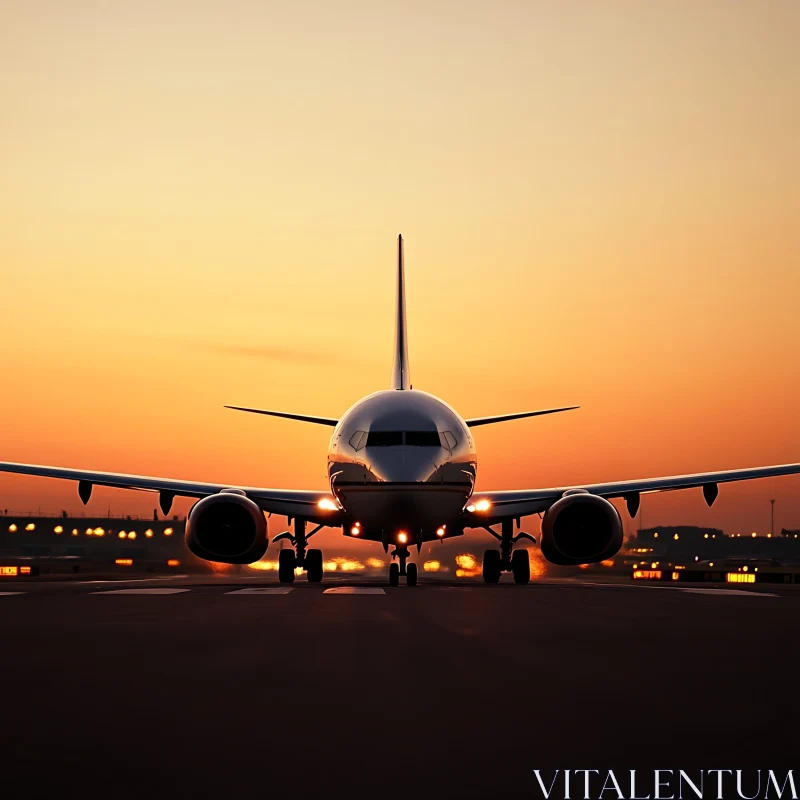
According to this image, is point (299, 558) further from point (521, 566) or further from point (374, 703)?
point (374, 703)

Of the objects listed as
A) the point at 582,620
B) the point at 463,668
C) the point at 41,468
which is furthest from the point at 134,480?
the point at 463,668

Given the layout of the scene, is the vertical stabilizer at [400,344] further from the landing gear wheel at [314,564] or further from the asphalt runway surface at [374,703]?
the asphalt runway surface at [374,703]

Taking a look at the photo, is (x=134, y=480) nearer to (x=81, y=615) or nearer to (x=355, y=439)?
(x=355, y=439)

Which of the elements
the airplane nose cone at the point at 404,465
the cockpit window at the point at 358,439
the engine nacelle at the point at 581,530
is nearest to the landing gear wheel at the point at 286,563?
the cockpit window at the point at 358,439

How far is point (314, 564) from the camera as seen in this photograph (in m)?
38.8

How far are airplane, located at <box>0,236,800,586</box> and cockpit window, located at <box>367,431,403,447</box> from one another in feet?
0.09

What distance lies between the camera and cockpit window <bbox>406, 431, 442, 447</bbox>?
32953mm

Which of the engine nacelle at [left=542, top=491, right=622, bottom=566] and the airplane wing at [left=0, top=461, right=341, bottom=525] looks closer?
the engine nacelle at [left=542, top=491, right=622, bottom=566]

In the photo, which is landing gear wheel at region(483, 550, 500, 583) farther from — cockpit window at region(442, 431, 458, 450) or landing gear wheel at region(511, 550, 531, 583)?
cockpit window at region(442, 431, 458, 450)

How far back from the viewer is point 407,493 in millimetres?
32188

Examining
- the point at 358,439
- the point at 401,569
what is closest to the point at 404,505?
the point at 358,439

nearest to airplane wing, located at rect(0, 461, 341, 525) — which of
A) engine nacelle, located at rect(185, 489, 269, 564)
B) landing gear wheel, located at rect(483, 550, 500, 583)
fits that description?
engine nacelle, located at rect(185, 489, 269, 564)

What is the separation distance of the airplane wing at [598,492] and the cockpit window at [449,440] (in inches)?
123

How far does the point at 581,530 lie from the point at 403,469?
17.3 ft
